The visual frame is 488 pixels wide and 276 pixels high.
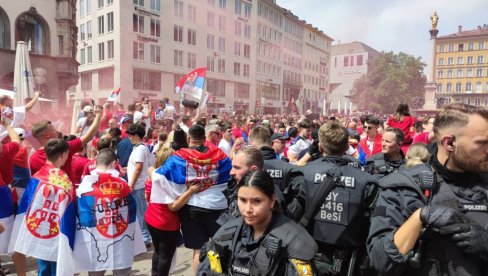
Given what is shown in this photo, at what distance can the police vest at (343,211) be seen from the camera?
2.85 metres

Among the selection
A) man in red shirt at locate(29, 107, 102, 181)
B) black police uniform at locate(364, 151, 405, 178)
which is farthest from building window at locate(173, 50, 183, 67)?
black police uniform at locate(364, 151, 405, 178)

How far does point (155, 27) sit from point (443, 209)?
34895 mm

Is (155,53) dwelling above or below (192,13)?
below

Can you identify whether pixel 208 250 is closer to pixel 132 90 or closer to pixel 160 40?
pixel 132 90

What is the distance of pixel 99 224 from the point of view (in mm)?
3191

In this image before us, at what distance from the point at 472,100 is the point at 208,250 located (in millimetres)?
93979

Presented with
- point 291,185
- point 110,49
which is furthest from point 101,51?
point 291,185

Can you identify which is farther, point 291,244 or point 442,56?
point 442,56

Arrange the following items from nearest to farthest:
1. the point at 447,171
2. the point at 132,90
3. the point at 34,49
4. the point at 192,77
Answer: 1. the point at 447,171
2. the point at 192,77
3. the point at 34,49
4. the point at 132,90

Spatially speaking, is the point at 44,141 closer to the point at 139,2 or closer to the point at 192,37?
the point at 139,2

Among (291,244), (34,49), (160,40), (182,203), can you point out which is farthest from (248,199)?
(160,40)

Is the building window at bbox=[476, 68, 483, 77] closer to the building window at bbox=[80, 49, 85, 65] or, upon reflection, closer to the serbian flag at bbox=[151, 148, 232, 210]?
the building window at bbox=[80, 49, 85, 65]

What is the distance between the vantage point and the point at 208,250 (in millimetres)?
2121

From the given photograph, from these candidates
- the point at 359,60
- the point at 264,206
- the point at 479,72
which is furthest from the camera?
the point at 359,60
